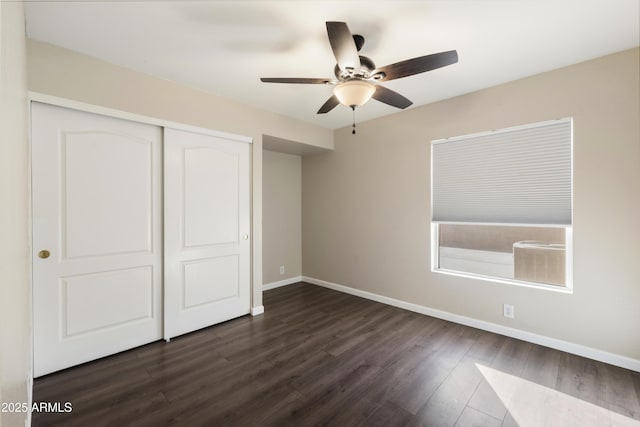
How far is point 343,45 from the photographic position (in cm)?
165

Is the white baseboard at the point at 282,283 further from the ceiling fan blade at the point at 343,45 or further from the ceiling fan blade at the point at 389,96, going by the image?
the ceiling fan blade at the point at 343,45

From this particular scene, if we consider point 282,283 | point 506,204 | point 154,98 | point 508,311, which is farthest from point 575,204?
point 154,98

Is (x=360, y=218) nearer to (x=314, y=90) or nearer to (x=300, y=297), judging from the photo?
(x=300, y=297)

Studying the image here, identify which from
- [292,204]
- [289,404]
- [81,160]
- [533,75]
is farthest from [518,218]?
[81,160]

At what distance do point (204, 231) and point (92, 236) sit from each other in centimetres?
96

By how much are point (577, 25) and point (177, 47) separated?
118 inches

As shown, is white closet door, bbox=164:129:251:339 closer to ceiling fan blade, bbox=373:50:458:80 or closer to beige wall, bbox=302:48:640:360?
beige wall, bbox=302:48:640:360

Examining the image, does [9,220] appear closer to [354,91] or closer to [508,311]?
[354,91]

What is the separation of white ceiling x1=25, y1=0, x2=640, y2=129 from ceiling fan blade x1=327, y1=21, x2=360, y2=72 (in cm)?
30

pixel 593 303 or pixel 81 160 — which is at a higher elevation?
pixel 81 160

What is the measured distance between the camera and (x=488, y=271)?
3082mm

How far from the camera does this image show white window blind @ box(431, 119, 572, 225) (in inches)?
101

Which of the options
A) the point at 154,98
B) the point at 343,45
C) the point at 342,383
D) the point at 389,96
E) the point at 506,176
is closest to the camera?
the point at 343,45

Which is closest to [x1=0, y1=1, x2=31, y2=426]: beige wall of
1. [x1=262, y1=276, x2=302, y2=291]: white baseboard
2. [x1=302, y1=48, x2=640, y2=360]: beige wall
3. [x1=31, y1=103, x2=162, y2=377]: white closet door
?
[x1=31, y1=103, x2=162, y2=377]: white closet door
